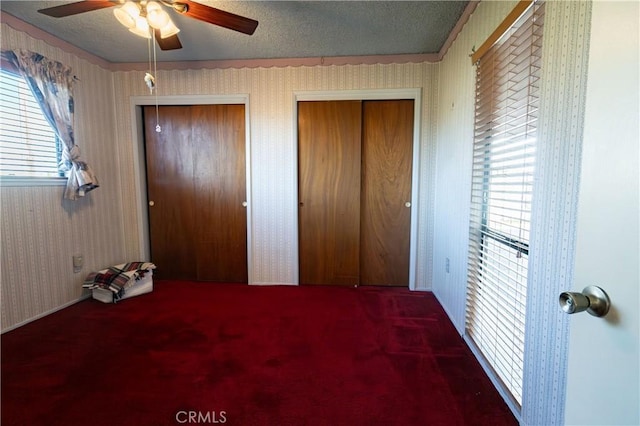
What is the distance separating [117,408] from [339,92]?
9.44 ft

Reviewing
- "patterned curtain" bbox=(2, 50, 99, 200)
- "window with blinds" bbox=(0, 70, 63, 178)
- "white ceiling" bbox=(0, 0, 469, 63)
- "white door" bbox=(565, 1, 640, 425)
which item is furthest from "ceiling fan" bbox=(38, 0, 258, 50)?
"white door" bbox=(565, 1, 640, 425)

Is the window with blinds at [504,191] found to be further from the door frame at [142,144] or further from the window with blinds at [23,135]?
the window with blinds at [23,135]

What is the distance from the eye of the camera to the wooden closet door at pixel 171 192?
3.06m

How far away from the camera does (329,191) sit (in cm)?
298

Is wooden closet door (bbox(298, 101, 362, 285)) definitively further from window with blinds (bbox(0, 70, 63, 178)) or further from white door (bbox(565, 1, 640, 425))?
white door (bbox(565, 1, 640, 425))

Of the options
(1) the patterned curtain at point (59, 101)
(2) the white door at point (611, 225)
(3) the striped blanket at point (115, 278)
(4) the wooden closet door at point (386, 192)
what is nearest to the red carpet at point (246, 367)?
(3) the striped blanket at point (115, 278)

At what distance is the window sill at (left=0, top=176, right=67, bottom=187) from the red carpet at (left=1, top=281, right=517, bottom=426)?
1.11 metres

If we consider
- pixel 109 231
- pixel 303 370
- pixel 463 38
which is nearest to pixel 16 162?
pixel 109 231

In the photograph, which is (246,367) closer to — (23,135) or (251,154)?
(251,154)

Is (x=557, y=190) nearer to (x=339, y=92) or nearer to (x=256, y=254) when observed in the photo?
(x=339, y=92)

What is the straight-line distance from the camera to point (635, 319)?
0.48m

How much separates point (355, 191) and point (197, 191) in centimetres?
173

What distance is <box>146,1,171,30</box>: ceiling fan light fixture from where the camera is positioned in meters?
1.62

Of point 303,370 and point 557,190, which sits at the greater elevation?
point 557,190
